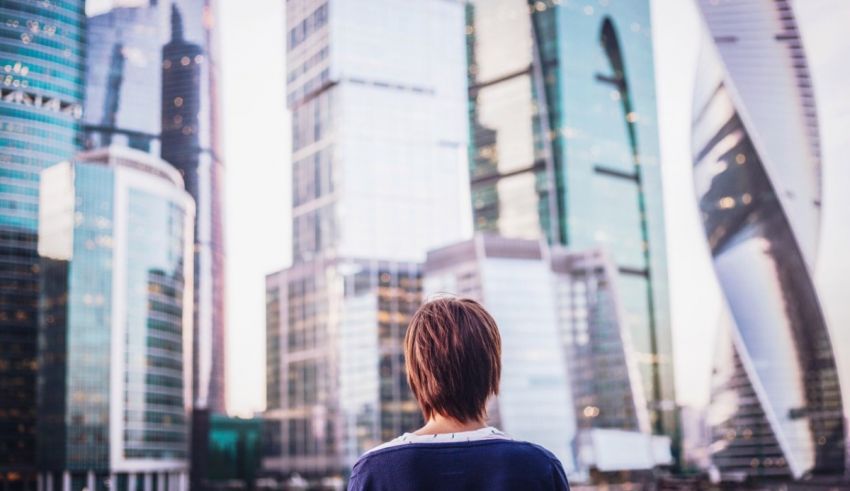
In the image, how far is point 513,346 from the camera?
172 ft

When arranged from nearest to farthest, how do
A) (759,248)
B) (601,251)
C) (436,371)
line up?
(436,371) → (759,248) → (601,251)

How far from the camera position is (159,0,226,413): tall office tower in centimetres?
4519

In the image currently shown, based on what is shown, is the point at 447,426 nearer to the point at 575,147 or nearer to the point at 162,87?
the point at 162,87

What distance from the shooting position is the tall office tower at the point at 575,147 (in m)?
75.8

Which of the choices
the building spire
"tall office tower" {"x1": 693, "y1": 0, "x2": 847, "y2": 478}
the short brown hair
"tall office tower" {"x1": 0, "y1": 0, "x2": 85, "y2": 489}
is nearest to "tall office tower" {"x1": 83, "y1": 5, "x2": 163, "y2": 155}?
the building spire

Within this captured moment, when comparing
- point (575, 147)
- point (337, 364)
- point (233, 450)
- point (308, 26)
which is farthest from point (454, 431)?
point (233, 450)

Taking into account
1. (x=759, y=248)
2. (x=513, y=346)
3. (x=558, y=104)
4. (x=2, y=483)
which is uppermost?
(x=558, y=104)

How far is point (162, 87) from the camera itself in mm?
42500

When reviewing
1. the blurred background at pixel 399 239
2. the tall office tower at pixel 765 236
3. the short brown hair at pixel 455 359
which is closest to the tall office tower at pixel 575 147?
the blurred background at pixel 399 239

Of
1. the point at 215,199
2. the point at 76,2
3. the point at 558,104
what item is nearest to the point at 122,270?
the point at 215,199

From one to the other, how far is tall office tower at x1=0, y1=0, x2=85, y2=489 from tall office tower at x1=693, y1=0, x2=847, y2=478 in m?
24.8

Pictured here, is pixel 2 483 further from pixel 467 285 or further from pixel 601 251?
pixel 601 251

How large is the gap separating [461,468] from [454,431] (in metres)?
0.07

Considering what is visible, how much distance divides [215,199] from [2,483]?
17.0 meters
